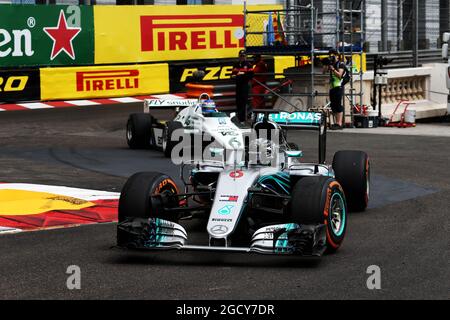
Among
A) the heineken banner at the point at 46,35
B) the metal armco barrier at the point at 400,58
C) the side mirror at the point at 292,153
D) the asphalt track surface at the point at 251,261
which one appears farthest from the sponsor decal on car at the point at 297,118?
the metal armco barrier at the point at 400,58

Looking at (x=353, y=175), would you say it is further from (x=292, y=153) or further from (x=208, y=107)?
(x=208, y=107)

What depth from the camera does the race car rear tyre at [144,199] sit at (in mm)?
9469

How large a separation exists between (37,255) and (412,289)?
347 cm

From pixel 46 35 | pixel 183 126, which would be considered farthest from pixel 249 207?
pixel 46 35

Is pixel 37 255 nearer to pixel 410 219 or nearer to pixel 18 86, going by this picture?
pixel 410 219

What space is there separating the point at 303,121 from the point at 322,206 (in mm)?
2212

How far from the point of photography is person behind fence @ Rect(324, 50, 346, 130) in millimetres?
22859

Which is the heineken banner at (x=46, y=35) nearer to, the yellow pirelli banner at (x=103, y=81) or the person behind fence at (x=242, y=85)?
the yellow pirelli banner at (x=103, y=81)

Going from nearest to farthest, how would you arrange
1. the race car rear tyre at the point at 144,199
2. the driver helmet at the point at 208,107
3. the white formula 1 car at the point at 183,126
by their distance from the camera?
the race car rear tyre at the point at 144,199 < the white formula 1 car at the point at 183,126 < the driver helmet at the point at 208,107

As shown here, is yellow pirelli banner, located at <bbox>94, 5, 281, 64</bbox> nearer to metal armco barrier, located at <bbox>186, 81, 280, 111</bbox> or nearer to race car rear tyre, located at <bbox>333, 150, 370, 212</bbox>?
metal armco barrier, located at <bbox>186, 81, 280, 111</bbox>

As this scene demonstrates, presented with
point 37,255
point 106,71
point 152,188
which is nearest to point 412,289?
point 152,188

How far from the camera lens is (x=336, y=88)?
901 inches

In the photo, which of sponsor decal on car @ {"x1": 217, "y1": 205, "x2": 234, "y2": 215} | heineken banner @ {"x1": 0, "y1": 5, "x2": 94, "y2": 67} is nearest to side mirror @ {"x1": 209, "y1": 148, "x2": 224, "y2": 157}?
sponsor decal on car @ {"x1": 217, "y1": 205, "x2": 234, "y2": 215}
